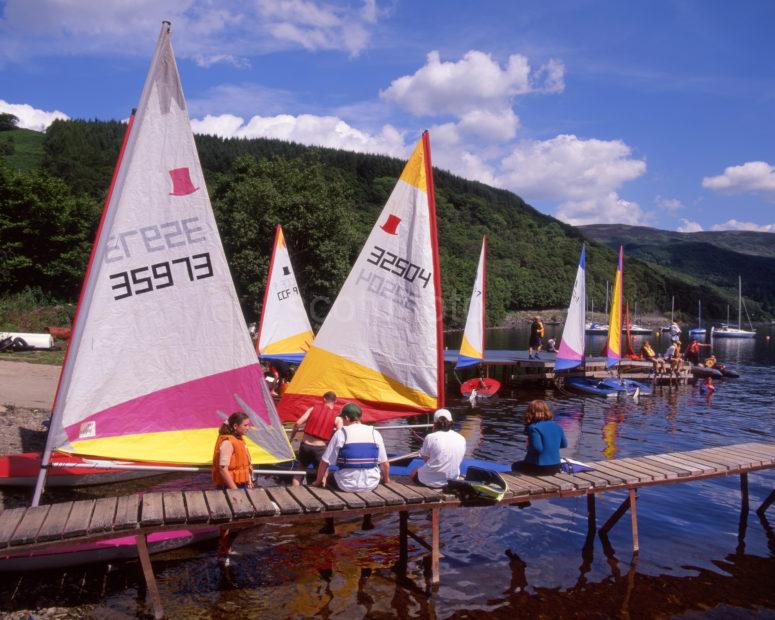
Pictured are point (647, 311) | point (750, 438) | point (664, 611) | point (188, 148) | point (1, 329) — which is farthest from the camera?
point (647, 311)

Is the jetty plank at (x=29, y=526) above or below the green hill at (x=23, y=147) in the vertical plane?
below

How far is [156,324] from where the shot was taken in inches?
329

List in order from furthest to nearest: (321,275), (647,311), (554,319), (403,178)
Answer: (647,311), (554,319), (321,275), (403,178)

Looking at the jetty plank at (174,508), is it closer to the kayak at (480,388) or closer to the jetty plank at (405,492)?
the jetty plank at (405,492)

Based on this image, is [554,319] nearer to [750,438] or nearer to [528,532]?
[750,438]

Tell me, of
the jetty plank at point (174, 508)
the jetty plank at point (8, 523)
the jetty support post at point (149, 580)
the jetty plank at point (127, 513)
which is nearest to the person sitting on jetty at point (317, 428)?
the jetty plank at point (174, 508)

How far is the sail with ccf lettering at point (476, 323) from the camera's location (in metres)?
29.0

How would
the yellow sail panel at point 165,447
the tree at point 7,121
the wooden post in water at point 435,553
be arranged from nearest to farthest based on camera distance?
the yellow sail panel at point 165,447, the wooden post in water at point 435,553, the tree at point 7,121

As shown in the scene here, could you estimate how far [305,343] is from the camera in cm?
2500

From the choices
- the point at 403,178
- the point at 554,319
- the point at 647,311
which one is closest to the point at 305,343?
the point at 403,178

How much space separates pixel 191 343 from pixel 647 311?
567ft

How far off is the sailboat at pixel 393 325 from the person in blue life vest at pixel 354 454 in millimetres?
2274

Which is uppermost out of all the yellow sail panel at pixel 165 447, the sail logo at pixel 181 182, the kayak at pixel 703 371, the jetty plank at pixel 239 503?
the sail logo at pixel 181 182

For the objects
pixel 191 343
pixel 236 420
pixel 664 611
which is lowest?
pixel 664 611
